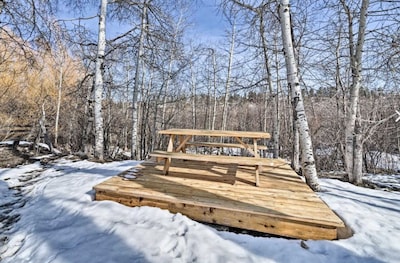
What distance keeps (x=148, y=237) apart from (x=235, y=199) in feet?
3.60

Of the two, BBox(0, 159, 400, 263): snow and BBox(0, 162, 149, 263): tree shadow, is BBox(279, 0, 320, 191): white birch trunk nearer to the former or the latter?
BBox(0, 159, 400, 263): snow

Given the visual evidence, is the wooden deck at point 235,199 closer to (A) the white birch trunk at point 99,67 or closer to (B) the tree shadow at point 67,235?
(B) the tree shadow at point 67,235

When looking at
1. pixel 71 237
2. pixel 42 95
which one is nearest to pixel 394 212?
pixel 71 237

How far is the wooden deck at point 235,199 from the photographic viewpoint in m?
2.22

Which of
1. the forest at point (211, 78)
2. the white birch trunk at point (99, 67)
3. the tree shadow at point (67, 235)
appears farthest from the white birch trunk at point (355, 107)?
the white birch trunk at point (99, 67)

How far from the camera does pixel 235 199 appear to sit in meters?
2.62

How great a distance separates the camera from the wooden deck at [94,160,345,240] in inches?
87.4

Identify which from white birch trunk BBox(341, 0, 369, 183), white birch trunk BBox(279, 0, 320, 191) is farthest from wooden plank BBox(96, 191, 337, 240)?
→ white birch trunk BBox(341, 0, 369, 183)

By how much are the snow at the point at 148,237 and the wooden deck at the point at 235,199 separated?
0.38 ft

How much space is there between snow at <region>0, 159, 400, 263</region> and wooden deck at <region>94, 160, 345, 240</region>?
0.38ft

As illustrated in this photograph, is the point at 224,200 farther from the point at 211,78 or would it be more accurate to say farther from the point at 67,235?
the point at 211,78

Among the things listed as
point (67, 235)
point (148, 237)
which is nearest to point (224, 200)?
point (148, 237)

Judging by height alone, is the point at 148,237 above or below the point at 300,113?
below

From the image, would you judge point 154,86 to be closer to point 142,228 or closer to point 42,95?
point 42,95
